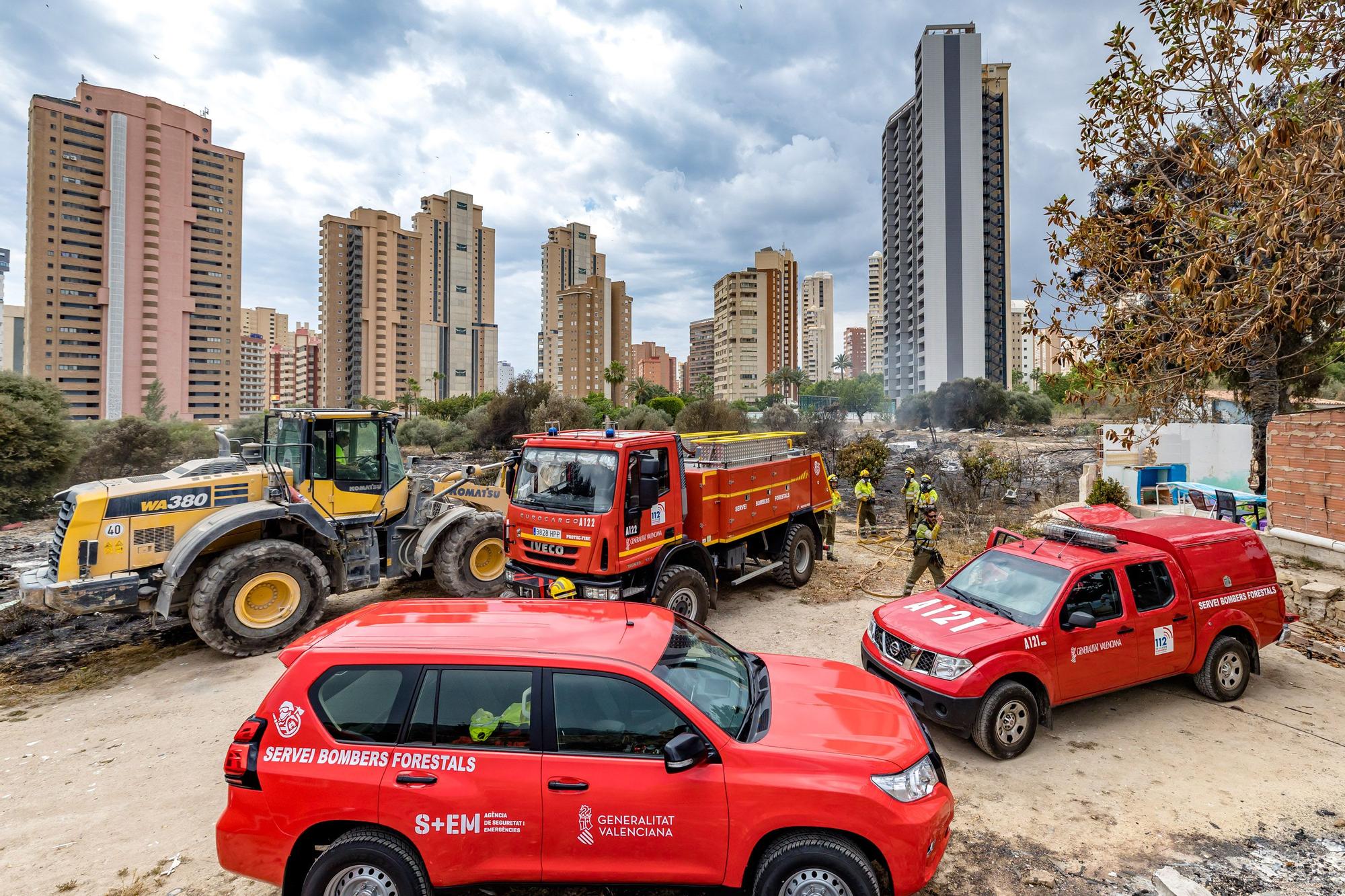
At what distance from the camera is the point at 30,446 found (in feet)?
59.9

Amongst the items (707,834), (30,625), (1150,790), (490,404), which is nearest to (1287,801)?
(1150,790)

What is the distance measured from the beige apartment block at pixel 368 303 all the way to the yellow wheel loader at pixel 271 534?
270 feet

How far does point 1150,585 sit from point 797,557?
17.8 feet

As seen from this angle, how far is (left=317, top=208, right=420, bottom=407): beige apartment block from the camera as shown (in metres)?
82.8

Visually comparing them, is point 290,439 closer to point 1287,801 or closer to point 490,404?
point 1287,801

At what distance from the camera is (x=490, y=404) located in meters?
42.1

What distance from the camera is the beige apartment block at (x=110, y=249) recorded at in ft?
176

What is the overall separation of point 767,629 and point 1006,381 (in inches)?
3816

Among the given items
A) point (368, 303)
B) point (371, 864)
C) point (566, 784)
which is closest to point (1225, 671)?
point (566, 784)

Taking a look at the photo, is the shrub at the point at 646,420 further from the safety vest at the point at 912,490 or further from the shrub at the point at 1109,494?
the safety vest at the point at 912,490

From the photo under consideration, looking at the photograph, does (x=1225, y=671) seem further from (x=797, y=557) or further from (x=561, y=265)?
(x=561, y=265)

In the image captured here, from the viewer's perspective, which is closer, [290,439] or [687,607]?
[687,607]

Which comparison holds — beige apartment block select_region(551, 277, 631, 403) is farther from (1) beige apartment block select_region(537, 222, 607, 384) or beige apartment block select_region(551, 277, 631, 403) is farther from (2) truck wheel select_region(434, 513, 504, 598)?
(2) truck wheel select_region(434, 513, 504, 598)

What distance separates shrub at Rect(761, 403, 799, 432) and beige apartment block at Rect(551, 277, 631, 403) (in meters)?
55.0
